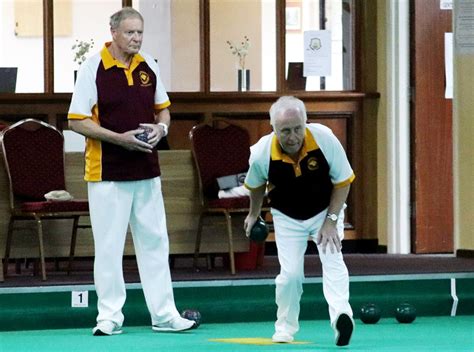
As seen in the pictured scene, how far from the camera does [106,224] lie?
269 inches

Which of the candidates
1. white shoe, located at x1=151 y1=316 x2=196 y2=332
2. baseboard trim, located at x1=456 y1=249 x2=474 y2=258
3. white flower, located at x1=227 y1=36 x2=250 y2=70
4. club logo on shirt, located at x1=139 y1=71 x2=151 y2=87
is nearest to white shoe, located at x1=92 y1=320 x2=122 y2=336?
white shoe, located at x1=151 y1=316 x2=196 y2=332

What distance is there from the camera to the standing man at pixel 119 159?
6.76 metres

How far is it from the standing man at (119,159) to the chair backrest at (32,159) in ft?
5.24

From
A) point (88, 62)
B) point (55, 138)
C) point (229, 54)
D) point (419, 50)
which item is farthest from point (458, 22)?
point (88, 62)

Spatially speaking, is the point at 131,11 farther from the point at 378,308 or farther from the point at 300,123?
the point at 378,308

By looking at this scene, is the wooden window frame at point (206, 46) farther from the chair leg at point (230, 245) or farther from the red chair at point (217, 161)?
the chair leg at point (230, 245)

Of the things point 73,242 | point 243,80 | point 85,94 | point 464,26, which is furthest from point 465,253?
point 85,94

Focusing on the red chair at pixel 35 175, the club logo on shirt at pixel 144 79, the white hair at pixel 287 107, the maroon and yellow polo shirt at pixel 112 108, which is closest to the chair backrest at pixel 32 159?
the red chair at pixel 35 175

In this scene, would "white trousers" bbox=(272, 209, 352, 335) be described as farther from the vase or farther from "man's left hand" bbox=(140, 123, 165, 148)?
the vase

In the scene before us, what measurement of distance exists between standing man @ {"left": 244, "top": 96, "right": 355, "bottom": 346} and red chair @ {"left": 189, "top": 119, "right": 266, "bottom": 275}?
6.96ft

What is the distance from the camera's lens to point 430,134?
34.7 feet

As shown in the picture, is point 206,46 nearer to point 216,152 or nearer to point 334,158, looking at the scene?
point 216,152

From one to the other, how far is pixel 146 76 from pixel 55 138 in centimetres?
185

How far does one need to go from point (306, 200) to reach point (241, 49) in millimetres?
4468
